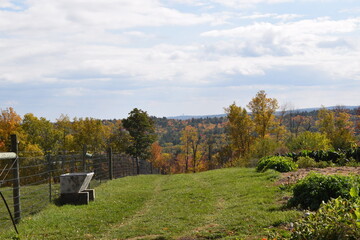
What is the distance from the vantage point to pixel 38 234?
29.6ft

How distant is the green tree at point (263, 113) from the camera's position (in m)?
60.7

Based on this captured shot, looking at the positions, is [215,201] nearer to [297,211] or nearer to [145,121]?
[297,211]

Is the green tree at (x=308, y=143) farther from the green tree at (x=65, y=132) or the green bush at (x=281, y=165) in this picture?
the green tree at (x=65, y=132)

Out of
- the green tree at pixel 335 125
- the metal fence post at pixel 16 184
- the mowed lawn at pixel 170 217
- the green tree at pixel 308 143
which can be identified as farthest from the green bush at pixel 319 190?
the green tree at pixel 335 125

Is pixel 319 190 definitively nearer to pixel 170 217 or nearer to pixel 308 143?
pixel 170 217

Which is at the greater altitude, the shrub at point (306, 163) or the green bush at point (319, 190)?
the green bush at point (319, 190)

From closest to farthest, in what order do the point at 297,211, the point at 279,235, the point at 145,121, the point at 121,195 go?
the point at 279,235
the point at 297,211
the point at 121,195
the point at 145,121

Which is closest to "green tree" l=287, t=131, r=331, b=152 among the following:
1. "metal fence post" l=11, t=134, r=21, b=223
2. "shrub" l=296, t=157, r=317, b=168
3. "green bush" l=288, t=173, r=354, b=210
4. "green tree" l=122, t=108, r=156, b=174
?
"shrub" l=296, t=157, r=317, b=168

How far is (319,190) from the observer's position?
865 centimetres

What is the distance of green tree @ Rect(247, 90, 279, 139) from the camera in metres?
60.7

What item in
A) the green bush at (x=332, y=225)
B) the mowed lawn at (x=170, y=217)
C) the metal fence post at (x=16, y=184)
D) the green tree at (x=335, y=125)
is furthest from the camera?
the green tree at (x=335, y=125)

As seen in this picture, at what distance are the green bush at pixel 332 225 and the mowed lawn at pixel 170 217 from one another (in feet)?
5.04

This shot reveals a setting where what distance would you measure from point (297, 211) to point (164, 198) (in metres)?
7.06

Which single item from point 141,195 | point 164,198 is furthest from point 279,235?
point 141,195
